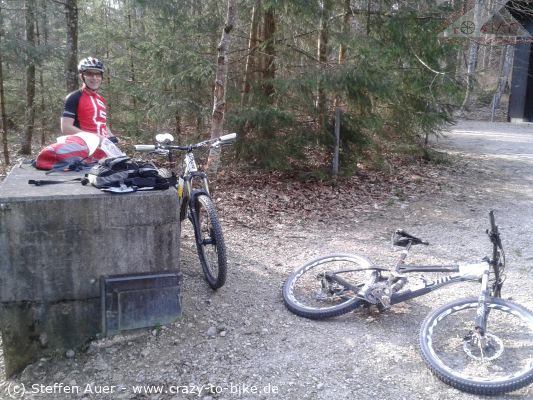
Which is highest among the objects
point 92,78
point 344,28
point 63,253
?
point 344,28

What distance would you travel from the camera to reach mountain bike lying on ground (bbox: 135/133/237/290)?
431 centimetres

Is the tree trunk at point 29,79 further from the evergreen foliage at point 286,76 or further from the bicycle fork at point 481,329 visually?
the bicycle fork at point 481,329

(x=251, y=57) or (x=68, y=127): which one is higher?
(x=251, y=57)

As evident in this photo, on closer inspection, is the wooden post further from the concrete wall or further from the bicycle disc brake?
the bicycle disc brake

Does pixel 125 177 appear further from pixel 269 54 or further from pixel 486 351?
pixel 269 54

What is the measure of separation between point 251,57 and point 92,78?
4.61 m

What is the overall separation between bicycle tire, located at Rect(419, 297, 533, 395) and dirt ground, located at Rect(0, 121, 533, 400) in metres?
0.11

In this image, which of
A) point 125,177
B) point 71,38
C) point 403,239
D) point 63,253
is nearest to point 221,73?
point 125,177

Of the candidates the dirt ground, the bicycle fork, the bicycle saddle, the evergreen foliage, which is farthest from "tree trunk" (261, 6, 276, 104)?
the bicycle fork

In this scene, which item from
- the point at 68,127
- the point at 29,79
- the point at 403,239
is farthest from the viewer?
the point at 29,79

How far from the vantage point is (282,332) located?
392 cm

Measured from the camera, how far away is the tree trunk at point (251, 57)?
29.2 ft

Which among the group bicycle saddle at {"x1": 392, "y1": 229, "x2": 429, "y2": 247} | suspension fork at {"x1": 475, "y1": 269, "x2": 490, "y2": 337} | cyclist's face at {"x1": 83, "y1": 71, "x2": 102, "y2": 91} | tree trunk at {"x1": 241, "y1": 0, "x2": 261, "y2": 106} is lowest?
suspension fork at {"x1": 475, "y1": 269, "x2": 490, "y2": 337}

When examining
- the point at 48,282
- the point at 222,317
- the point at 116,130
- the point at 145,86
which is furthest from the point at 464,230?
the point at 116,130
